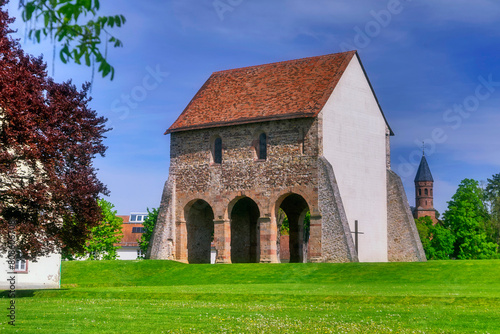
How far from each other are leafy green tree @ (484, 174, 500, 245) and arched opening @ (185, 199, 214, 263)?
138ft

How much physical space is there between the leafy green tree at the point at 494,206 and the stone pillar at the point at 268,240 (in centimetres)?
4405

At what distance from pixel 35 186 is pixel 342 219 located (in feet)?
71.6

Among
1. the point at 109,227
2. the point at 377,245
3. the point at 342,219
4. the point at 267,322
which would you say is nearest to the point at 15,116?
the point at 267,322

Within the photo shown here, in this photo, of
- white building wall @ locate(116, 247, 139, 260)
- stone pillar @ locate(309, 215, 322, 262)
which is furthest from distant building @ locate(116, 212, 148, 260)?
stone pillar @ locate(309, 215, 322, 262)

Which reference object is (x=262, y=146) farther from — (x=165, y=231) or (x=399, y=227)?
(x=399, y=227)

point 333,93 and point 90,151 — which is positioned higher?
point 333,93

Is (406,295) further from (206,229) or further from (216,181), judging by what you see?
(206,229)

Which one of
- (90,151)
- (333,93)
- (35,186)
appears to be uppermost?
(333,93)

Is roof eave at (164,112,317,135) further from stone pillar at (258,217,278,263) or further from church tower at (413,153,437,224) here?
church tower at (413,153,437,224)

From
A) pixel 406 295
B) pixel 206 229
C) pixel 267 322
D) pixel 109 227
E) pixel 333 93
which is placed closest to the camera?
pixel 267 322

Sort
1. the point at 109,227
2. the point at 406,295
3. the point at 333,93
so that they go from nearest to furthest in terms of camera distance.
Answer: the point at 406,295 → the point at 333,93 → the point at 109,227

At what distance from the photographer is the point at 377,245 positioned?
150ft

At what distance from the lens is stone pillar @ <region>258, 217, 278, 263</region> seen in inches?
1732

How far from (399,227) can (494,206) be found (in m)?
42.1
